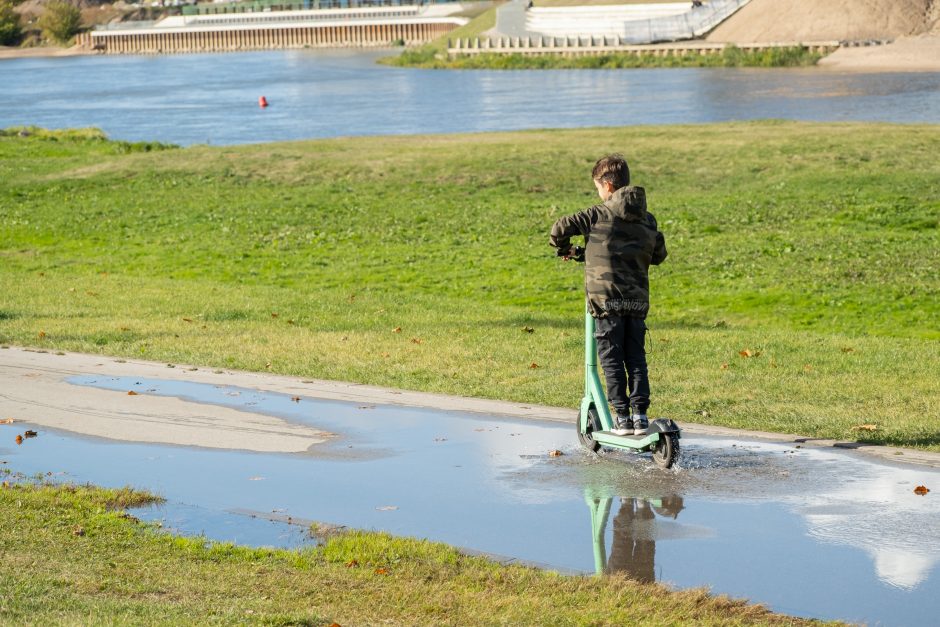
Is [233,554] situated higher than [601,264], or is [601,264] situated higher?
[601,264]

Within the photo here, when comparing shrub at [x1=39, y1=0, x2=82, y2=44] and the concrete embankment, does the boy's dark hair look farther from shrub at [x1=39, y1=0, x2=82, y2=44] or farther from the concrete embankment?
shrub at [x1=39, y1=0, x2=82, y2=44]

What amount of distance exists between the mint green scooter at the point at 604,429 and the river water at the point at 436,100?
4026 centimetres

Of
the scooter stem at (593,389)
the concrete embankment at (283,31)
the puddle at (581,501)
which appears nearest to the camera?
the puddle at (581,501)

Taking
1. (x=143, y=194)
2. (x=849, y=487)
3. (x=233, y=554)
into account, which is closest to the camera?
(x=233, y=554)

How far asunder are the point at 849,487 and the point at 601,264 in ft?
5.59

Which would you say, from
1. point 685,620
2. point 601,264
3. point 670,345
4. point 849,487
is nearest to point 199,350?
point 670,345

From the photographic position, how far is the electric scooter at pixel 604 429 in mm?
6980

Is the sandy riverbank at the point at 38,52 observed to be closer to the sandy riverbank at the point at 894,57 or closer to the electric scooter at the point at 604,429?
the sandy riverbank at the point at 894,57

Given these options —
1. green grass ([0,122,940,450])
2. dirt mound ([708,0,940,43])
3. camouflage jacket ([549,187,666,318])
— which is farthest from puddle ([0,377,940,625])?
dirt mound ([708,0,940,43])

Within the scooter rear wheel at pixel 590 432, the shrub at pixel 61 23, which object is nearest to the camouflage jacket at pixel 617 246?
the scooter rear wheel at pixel 590 432

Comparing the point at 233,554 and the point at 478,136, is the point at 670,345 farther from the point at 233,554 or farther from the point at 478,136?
the point at 478,136

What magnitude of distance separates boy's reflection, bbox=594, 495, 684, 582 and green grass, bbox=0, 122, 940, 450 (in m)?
1.90

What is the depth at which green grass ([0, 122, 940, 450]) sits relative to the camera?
10.5 m

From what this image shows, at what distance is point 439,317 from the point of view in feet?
46.6
